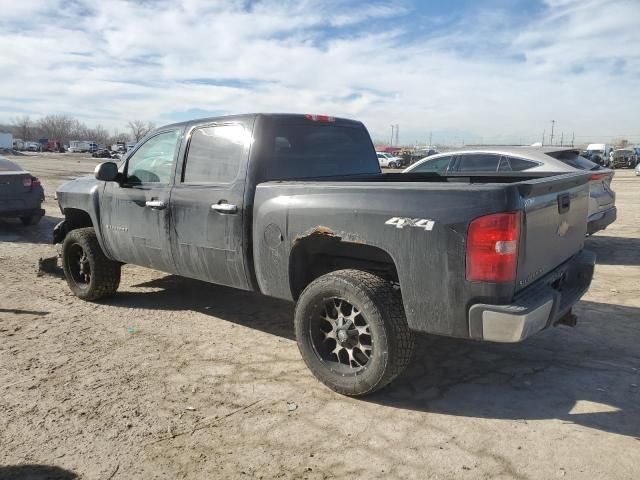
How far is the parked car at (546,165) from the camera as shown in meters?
7.18

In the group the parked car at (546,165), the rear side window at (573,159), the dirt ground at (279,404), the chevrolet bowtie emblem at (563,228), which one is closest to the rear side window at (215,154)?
the dirt ground at (279,404)

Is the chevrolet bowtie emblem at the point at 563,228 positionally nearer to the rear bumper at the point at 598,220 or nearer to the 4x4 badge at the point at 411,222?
the 4x4 badge at the point at 411,222

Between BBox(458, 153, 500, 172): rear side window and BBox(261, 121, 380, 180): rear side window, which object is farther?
BBox(458, 153, 500, 172): rear side window

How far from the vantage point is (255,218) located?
3826 millimetres

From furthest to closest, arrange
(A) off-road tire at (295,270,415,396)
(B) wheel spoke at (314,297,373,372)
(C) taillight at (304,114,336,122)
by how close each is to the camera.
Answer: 1. (C) taillight at (304,114,336,122)
2. (B) wheel spoke at (314,297,373,372)
3. (A) off-road tire at (295,270,415,396)

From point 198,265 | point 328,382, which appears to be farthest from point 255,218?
point 328,382

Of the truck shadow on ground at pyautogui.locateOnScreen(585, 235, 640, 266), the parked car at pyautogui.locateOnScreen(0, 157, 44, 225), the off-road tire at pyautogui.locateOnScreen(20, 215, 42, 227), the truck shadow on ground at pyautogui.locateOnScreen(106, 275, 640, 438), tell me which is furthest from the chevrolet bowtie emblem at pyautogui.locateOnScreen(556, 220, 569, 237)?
the off-road tire at pyautogui.locateOnScreen(20, 215, 42, 227)

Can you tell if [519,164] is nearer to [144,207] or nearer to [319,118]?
[319,118]

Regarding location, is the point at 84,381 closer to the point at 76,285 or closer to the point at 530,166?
the point at 76,285

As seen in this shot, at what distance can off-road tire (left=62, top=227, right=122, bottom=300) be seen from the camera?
5.42 metres

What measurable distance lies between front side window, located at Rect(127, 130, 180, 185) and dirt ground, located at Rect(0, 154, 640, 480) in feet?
4.54

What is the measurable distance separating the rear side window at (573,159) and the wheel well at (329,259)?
16.1 feet

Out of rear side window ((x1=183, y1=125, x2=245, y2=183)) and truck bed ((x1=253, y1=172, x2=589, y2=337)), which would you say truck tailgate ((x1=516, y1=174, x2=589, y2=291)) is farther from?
rear side window ((x1=183, y1=125, x2=245, y2=183))

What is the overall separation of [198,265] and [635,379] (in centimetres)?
343
